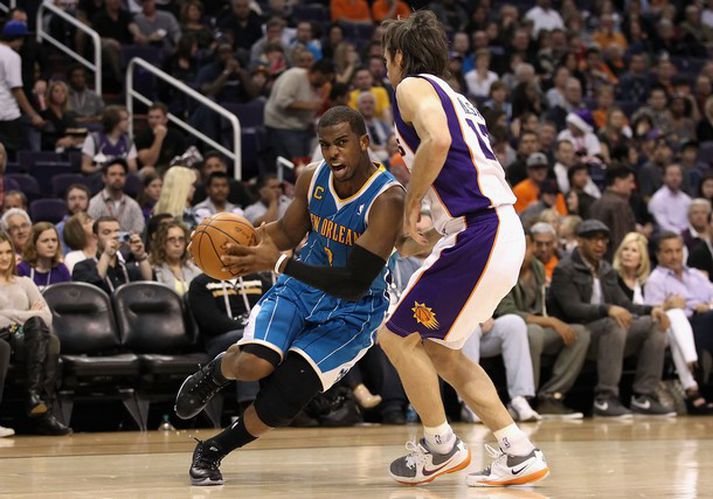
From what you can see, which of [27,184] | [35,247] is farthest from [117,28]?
[35,247]

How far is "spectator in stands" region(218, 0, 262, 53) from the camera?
1583cm

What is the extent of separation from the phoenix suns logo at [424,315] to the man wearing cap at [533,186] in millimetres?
7596

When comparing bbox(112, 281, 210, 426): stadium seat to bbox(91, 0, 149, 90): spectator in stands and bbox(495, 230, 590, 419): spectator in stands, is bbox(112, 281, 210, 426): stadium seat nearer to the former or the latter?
bbox(495, 230, 590, 419): spectator in stands

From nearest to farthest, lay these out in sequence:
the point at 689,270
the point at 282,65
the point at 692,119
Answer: the point at 689,270 → the point at 282,65 → the point at 692,119

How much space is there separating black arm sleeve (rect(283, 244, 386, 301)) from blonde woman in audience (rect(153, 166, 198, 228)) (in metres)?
5.63

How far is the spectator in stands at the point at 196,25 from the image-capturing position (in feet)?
49.5

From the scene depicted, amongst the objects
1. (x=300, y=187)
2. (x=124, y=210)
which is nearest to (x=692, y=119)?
(x=124, y=210)

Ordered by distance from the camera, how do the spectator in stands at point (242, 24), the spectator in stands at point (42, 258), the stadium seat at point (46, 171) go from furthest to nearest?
the spectator in stands at point (242, 24)
the stadium seat at point (46, 171)
the spectator in stands at point (42, 258)

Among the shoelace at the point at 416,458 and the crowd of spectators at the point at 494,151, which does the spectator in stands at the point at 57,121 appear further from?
the shoelace at the point at 416,458

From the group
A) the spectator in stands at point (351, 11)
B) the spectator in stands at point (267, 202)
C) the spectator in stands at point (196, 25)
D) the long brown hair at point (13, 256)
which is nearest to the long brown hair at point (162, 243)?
the long brown hair at point (13, 256)

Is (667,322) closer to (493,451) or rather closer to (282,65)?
(493,451)

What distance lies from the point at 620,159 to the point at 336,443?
27.3ft

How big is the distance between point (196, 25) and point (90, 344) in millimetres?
6958

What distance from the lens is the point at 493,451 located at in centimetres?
580
